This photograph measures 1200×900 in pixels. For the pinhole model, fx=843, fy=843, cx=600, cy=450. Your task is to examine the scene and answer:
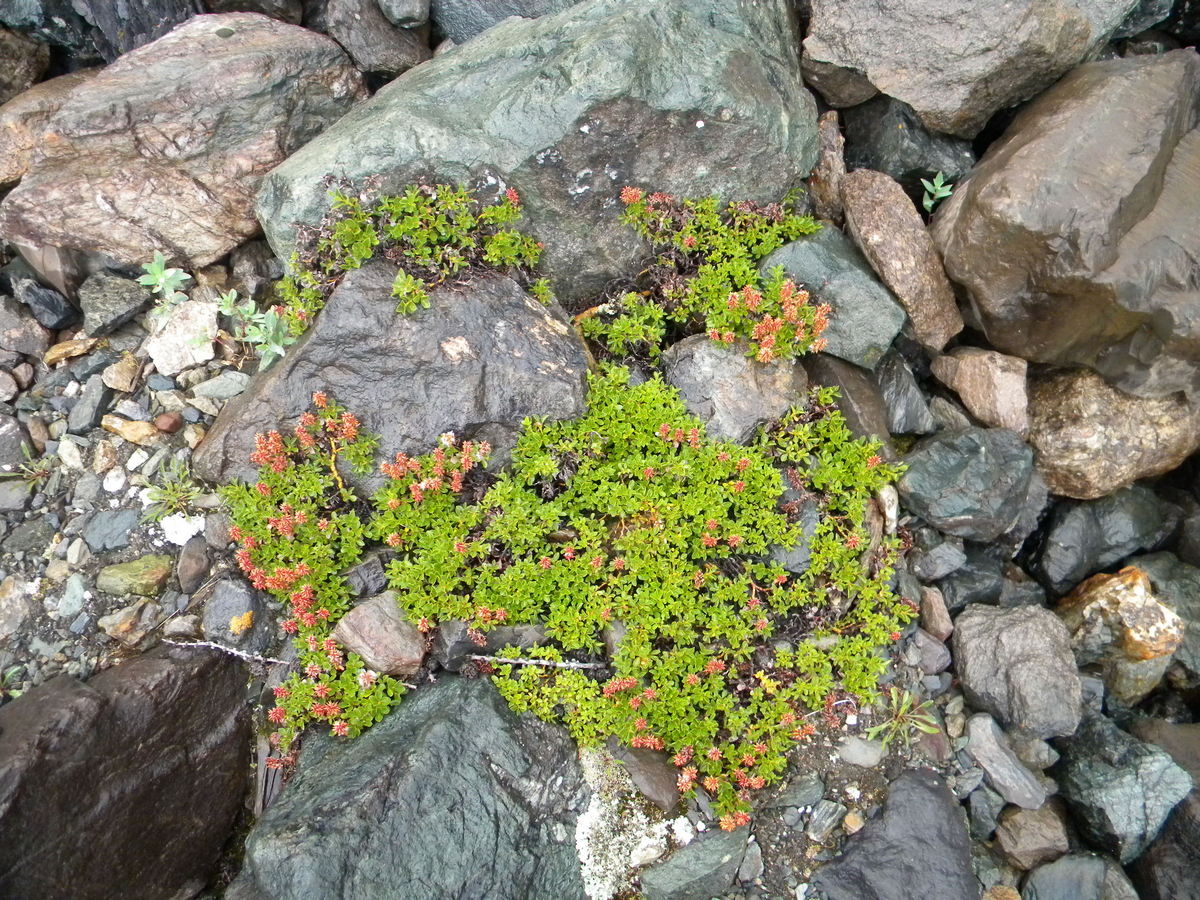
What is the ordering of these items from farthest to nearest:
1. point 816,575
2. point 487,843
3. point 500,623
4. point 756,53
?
point 756,53
point 816,575
point 500,623
point 487,843

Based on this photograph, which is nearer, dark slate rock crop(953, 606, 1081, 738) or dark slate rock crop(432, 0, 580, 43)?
dark slate rock crop(953, 606, 1081, 738)

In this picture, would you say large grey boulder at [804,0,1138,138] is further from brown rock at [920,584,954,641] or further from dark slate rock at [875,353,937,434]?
brown rock at [920,584,954,641]

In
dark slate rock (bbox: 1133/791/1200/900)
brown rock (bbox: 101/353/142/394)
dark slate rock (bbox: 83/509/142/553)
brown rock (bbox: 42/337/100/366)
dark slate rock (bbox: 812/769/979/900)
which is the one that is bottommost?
dark slate rock (bbox: 1133/791/1200/900)

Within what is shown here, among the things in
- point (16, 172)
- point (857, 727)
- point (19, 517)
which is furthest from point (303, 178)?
point (857, 727)

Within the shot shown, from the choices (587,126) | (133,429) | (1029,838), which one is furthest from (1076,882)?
(133,429)

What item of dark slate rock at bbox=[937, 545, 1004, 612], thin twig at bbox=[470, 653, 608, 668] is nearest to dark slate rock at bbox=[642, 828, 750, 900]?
thin twig at bbox=[470, 653, 608, 668]

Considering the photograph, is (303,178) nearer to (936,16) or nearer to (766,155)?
(766,155)
